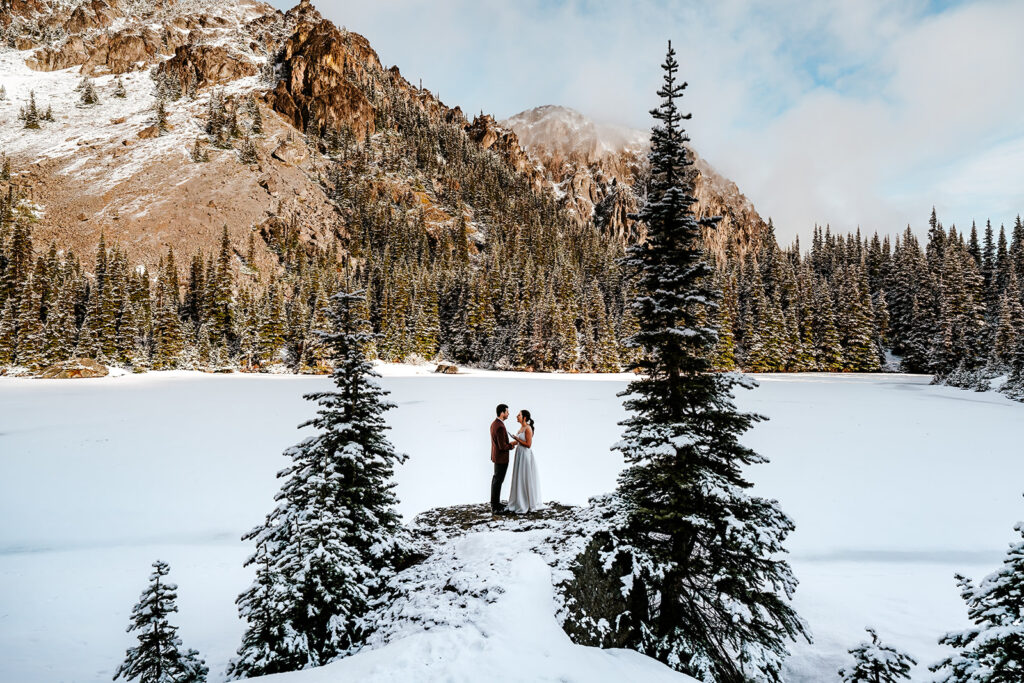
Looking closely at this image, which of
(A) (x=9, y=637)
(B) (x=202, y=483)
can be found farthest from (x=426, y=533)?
(B) (x=202, y=483)

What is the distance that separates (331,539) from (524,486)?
15.2ft

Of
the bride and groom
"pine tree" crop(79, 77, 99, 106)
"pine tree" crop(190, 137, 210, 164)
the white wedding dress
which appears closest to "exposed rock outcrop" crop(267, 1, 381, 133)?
"pine tree" crop(190, 137, 210, 164)

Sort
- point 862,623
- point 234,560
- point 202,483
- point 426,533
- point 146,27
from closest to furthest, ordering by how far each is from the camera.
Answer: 1. point 862,623
2. point 426,533
3. point 234,560
4. point 202,483
5. point 146,27

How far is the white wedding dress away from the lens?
9.88 m

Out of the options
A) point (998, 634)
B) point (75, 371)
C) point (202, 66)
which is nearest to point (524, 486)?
point (998, 634)

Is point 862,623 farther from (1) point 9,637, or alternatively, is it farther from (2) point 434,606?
(1) point 9,637

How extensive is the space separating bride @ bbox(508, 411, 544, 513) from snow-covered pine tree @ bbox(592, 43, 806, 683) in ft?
9.25

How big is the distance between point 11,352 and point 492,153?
145 meters

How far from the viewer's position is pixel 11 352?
48.7 m

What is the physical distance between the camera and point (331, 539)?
245 inches

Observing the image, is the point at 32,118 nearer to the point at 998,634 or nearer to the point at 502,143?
the point at 502,143

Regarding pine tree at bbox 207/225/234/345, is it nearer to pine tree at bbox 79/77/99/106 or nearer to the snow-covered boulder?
Result: the snow-covered boulder

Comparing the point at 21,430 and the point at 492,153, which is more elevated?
the point at 492,153

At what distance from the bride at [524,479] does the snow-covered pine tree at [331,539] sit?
→ 10.2ft
